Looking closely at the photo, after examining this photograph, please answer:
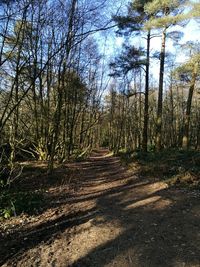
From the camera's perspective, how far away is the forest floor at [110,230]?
15.6ft

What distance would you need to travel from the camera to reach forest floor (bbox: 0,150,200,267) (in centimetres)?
475

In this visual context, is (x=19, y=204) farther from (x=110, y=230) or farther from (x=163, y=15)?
(x=163, y=15)

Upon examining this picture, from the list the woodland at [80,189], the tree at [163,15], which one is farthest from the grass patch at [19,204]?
the tree at [163,15]

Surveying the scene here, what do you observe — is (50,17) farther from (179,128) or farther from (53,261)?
(179,128)

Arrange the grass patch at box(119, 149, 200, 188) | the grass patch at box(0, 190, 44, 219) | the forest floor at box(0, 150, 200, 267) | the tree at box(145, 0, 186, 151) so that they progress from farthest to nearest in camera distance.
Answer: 1. the tree at box(145, 0, 186, 151)
2. the grass patch at box(119, 149, 200, 188)
3. the grass patch at box(0, 190, 44, 219)
4. the forest floor at box(0, 150, 200, 267)

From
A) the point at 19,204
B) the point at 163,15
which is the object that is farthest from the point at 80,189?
the point at 163,15

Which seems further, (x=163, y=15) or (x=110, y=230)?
(x=163, y=15)

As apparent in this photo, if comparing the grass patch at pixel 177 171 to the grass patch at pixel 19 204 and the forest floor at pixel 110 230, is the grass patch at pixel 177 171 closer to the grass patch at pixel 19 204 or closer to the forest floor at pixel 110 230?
the forest floor at pixel 110 230

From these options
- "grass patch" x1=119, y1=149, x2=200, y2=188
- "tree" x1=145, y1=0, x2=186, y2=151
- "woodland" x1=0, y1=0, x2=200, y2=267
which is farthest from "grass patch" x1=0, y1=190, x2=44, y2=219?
"tree" x1=145, y1=0, x2=186, y2=151

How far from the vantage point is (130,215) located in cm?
671

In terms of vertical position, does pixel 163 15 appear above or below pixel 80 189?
above

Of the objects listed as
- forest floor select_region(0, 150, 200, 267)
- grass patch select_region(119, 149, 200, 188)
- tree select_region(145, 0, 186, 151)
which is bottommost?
forest floor select_region(0, 150, 200, 267)

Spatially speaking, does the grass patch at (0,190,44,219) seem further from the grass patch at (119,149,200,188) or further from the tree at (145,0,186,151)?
the tree at (145,0,186,151)

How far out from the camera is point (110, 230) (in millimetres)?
5895
